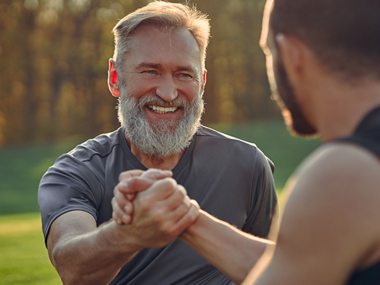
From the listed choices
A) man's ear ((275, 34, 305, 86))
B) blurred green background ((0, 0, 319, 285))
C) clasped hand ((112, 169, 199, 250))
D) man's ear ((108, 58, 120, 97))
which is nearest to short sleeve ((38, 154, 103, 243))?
clasped hand ((112, 169, 199, 250))

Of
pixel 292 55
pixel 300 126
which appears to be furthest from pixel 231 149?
pixel 292 55

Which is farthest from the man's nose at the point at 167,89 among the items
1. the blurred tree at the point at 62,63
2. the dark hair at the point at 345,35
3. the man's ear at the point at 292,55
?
the blurred tree at the point at 62,63

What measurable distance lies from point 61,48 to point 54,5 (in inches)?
98.6

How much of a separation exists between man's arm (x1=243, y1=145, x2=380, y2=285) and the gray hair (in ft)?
6.79

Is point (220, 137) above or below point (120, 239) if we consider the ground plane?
above

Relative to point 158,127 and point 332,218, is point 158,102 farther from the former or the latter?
point 332,218

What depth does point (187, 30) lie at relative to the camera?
3205 mm

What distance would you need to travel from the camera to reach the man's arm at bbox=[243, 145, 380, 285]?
4.09ft

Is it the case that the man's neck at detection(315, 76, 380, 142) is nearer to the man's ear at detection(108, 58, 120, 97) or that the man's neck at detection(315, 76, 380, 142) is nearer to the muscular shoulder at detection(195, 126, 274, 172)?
the muscular shoulder at detection(195, 126, 274, 172)

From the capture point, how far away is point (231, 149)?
10.2ft

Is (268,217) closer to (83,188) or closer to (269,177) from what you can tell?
(269,177)

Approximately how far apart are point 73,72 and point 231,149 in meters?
24.2

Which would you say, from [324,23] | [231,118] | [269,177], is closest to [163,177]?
[324,23]

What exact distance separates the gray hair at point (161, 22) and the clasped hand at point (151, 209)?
1466 millimetres
